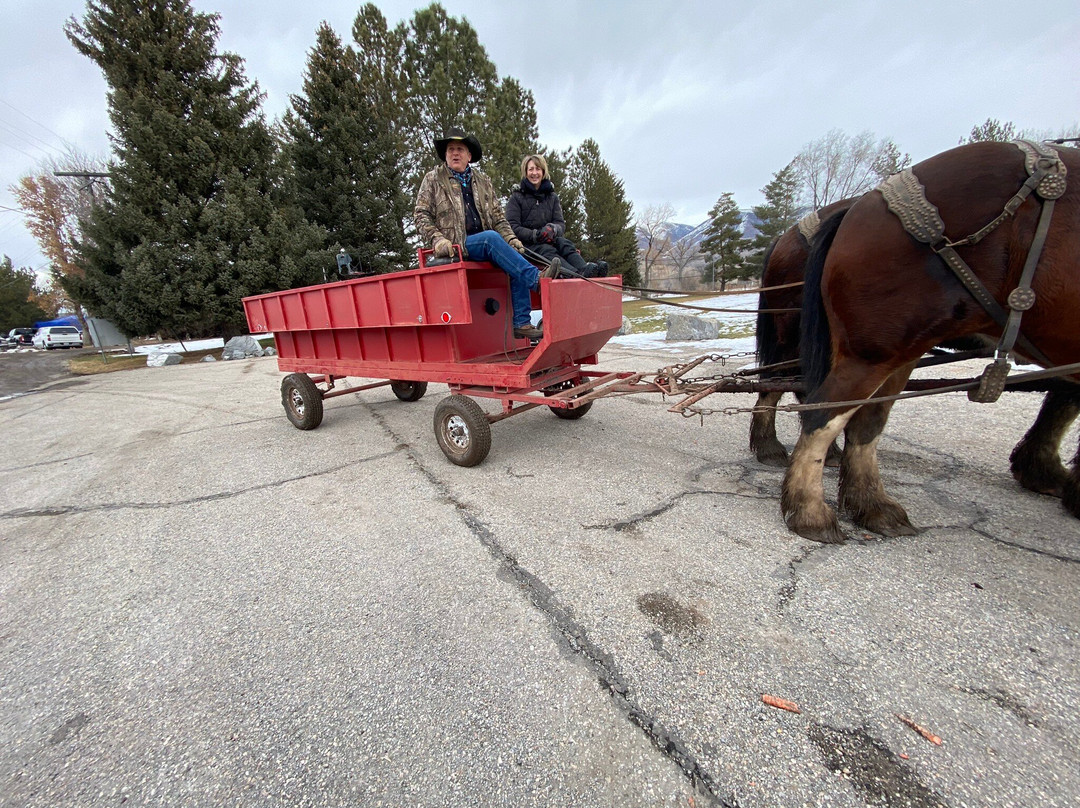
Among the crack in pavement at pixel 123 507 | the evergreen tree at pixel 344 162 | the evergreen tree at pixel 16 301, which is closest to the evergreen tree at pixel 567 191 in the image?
the evergreen tree at pixel 344 162

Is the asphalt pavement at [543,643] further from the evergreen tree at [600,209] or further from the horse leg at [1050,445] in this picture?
the evergreen tree at [600,209]

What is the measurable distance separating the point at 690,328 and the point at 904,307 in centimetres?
932

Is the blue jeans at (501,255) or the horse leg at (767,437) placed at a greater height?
the blue jeans at (501,255)

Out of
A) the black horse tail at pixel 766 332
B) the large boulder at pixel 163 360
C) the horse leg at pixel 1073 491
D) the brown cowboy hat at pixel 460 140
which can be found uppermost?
the brown cowboy hat at pixel 460 140

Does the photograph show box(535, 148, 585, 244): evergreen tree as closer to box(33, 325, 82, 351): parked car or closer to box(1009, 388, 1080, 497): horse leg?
box(1009, 388, 1080, 497): horse leg

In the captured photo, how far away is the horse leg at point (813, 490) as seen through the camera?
8.48 feet

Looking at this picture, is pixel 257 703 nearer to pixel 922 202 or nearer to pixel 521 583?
pixel 521 583

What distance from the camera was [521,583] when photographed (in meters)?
2.34

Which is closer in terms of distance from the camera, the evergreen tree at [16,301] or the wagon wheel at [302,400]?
the wagon wheel at [302,400]

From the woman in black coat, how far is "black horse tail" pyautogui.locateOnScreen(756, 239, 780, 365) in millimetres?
1854

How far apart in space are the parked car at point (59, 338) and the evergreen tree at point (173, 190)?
77.5 feet

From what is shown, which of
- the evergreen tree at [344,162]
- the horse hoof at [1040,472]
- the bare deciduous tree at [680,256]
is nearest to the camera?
the horse hoof at [1040,472]

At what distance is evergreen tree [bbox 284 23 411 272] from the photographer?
55.5ft

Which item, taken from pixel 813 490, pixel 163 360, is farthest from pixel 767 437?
pixel 163 360
